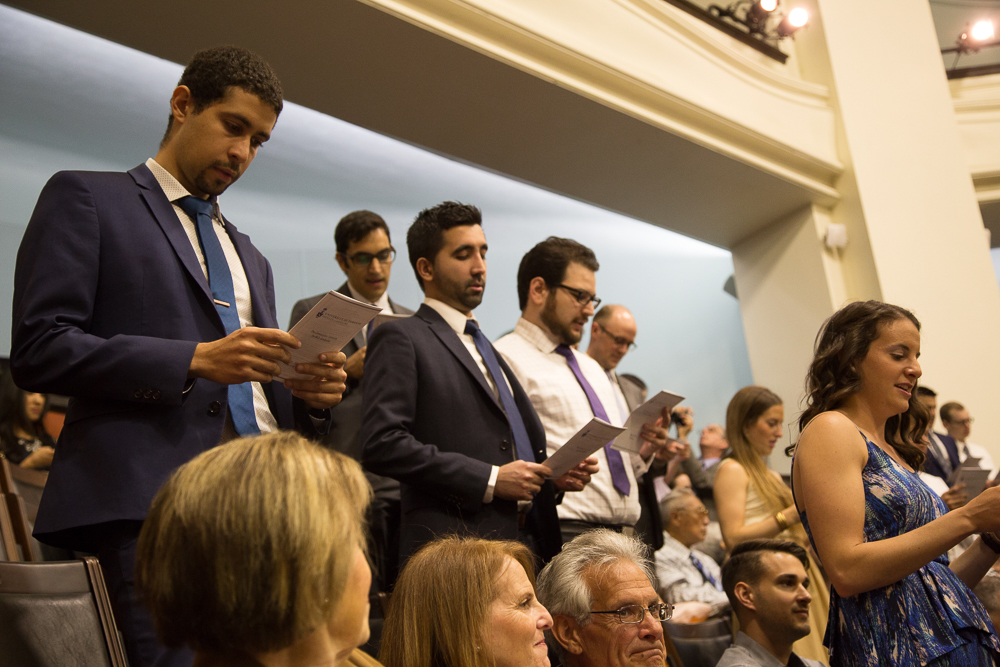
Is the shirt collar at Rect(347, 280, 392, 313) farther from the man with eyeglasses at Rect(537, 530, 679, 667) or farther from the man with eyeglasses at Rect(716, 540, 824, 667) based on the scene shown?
the man with eyeglasses at Rect(716, 540, 824, 667)

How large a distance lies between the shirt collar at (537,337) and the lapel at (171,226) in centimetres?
145

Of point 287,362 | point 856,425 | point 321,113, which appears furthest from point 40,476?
point 856,425

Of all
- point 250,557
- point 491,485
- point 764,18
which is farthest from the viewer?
point 764,18

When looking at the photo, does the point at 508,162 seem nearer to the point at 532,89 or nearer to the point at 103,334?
the point at 532,89

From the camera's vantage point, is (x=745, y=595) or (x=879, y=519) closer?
(x=879, y=519)

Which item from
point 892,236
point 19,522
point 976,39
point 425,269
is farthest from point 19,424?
point 976,39

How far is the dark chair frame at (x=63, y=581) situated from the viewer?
1342 millimetres

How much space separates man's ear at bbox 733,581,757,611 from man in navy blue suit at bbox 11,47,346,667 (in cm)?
158

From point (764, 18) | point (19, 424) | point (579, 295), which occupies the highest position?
point (764, 18)

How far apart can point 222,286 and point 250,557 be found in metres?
0.94

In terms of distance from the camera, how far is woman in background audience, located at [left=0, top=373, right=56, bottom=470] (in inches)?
120

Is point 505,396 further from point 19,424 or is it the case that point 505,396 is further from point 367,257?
point 19,424

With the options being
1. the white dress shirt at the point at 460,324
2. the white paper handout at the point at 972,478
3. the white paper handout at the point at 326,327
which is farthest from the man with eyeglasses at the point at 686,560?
the white paper handout at the point at 326,327

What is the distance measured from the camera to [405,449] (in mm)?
2049
